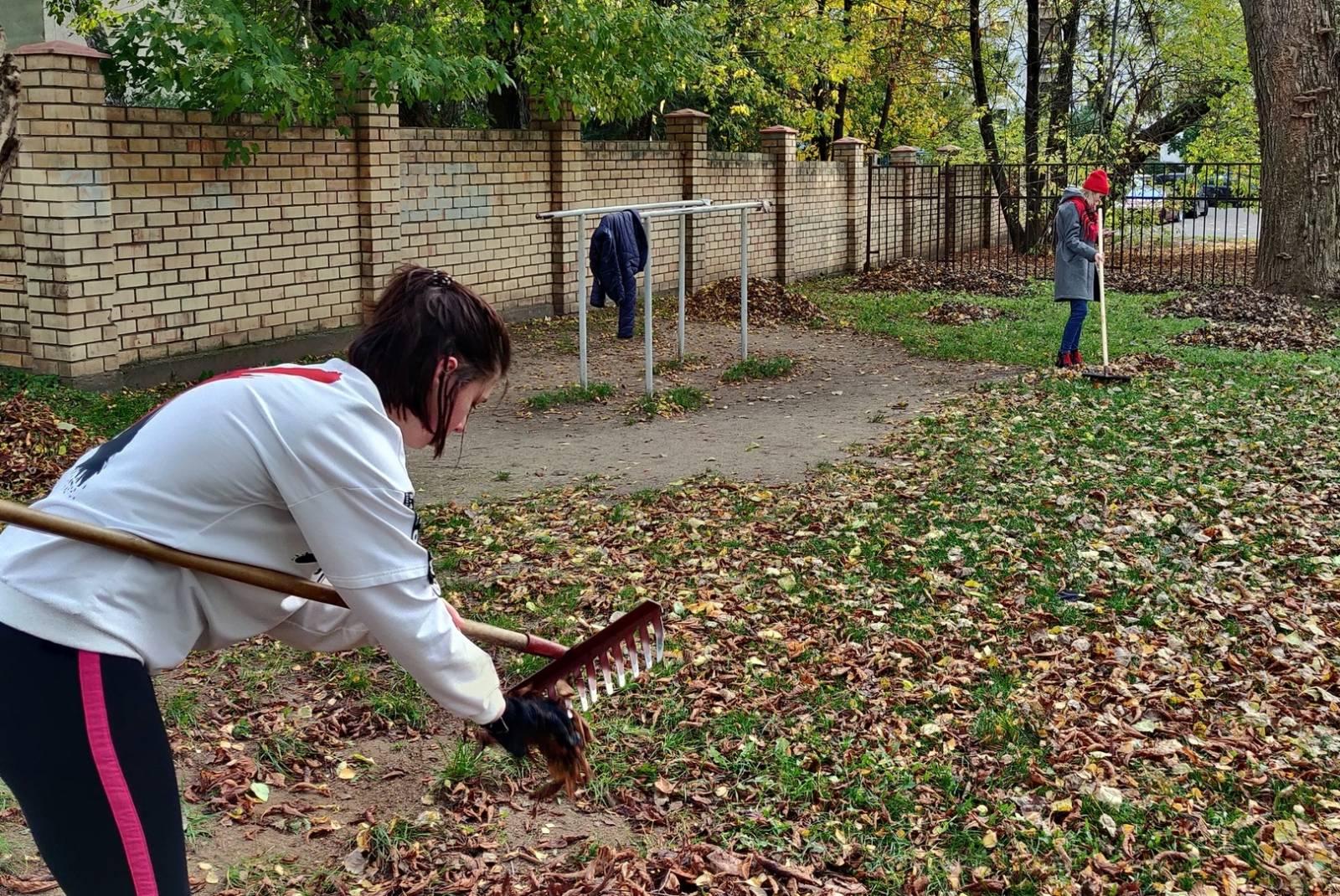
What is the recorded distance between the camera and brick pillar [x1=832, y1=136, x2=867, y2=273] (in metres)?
22.7

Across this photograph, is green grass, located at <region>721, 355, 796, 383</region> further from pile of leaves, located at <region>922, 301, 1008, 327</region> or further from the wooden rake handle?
the wooden rake handle

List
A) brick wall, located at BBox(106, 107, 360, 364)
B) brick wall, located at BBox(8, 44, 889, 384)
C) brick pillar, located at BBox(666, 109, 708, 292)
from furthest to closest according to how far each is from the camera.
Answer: brick pillar, located at BBox(666, 109, 708, 292)
brick wall, located at BBox(106, 107, 360, 364)
brick wall, located at BBox(8, 44, 889, 384)

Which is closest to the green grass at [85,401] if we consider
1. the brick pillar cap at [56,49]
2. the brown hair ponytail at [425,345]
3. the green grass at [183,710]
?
the brick pillar cap at [56,49]

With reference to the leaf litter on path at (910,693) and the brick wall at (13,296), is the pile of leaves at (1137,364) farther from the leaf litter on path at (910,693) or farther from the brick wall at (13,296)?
the brick wall at (13,296)

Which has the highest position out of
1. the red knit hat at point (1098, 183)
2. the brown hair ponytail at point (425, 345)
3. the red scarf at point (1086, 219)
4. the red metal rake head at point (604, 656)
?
the red knit hat at point (1098, 183)

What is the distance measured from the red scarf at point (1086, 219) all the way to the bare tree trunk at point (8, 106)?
347 inches

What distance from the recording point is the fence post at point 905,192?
23.6m

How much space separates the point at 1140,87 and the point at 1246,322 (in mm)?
12047

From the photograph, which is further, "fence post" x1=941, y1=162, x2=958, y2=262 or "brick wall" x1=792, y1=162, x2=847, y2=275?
"fence post" x1=941, y1=162, x2=958, y2=262

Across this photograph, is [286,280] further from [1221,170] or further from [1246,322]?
[1221,170]

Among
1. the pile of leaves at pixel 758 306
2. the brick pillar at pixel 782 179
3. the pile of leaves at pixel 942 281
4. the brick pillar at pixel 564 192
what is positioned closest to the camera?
the brick pillar at pixel 564 192

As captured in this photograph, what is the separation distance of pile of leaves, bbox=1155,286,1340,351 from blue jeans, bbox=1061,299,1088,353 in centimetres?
205

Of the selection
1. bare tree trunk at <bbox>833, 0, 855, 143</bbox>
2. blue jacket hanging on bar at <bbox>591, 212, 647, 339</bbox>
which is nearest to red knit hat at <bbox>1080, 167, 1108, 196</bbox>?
blue jacket hanging on bar at <bbox>591, 212, 647, 339</bbox>

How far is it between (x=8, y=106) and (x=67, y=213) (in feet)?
10.9
